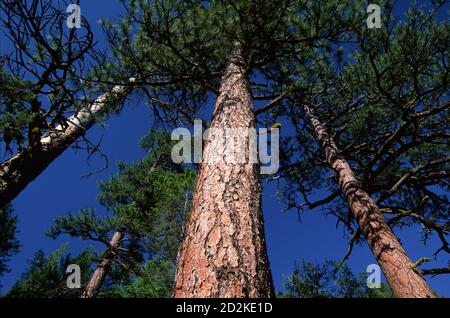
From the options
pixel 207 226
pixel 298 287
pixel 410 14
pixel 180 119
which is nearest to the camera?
pixel 207 226

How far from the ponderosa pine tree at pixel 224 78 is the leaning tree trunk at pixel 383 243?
7.82 feet

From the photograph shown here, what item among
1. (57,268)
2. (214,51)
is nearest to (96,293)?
(57,268)

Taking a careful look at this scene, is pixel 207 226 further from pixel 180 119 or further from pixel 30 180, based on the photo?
pixel 180 119

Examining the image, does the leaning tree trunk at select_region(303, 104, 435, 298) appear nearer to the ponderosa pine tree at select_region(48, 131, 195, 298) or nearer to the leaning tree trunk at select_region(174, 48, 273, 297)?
the leaning tree trunk at select_region(174, 48, 273, 297)

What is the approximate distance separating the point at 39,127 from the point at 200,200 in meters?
2.33

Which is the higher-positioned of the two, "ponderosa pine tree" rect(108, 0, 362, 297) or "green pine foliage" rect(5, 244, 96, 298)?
"ponderosa pine tree" rect(108, 0, 362, 297)

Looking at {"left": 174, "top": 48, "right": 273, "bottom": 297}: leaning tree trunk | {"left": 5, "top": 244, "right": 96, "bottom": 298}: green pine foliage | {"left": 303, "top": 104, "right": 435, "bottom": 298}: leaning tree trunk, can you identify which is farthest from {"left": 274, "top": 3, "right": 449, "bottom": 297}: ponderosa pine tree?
{"left": 5, "top": 244, "right": 96, "bottom": 298}: green pine foliage

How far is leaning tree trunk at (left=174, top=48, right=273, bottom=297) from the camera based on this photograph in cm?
165

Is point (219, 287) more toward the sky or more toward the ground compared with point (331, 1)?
more toward the ground

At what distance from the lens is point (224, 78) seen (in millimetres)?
4312

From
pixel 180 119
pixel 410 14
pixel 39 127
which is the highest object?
pixel 410 14

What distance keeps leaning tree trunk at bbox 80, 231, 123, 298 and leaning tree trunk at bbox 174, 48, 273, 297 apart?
9276mm

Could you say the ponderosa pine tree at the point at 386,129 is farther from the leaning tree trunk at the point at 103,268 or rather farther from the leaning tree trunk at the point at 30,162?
the leaning tree trunk at the point at 103,268

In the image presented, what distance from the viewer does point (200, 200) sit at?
7.54 feet
